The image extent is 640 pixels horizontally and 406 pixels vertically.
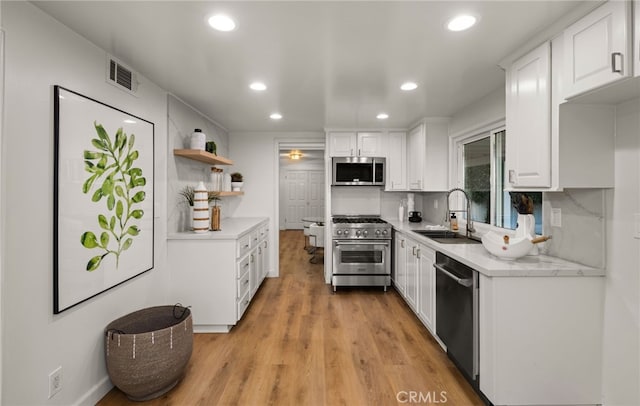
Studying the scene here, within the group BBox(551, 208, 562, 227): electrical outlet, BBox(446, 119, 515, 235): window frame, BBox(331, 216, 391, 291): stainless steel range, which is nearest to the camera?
BBox(551, 208, 562, 227): electrical outlet

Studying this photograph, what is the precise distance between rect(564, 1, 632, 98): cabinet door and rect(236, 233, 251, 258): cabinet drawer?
2.71 m

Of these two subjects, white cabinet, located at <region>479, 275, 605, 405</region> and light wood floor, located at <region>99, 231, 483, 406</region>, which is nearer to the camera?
white cabinet, located at <region>479, 275, 605, 405</region>

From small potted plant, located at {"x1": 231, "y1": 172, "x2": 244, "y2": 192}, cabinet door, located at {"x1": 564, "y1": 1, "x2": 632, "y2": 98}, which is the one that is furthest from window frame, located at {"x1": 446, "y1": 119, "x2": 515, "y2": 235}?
small potted plant, located at {"x1": 231, "y1": 172, "x2": 244, "y2": 192}

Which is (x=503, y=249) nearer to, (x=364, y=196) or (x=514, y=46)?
(x=514, y=46)

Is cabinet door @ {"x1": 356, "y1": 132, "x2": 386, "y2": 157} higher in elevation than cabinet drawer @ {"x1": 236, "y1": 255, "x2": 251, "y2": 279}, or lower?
higher

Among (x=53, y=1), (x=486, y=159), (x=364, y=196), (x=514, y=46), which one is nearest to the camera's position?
(x=53, y=1)

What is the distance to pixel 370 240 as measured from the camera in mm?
3955

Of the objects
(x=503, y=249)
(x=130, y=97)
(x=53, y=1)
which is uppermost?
(x=53, y=1)

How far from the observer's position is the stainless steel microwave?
4.26m

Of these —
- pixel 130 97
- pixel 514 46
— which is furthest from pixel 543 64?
pixel 130 97

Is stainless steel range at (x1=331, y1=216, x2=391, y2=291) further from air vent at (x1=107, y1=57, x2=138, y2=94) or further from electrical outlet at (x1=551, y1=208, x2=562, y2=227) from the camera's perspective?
air vent at (x1=107, y1=57, x2=138, y2=94)

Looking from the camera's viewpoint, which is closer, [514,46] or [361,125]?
[514,46]

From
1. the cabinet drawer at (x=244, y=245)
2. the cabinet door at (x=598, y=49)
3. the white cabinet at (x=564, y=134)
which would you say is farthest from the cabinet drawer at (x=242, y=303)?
the cabinet door at (x=598, y=49)

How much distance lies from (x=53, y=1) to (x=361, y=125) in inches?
130
